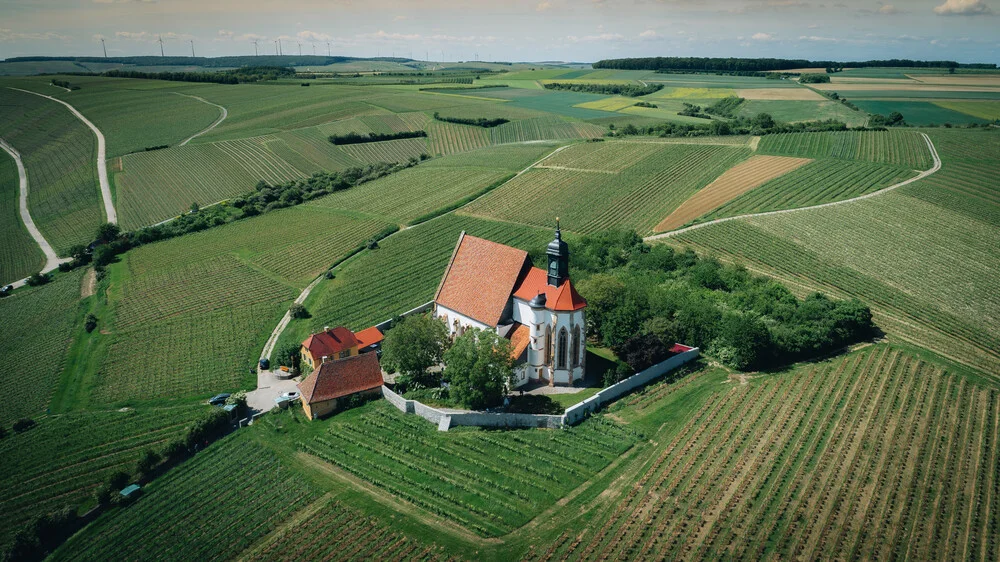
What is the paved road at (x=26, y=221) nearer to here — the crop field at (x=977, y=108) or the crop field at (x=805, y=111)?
the crop field at (x=805, y=111)

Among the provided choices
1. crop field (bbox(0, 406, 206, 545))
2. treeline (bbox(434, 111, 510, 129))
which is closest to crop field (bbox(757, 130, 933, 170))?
treeline (bbox(434, 111, 510, 129))

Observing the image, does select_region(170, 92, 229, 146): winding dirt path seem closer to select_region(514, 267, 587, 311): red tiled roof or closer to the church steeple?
select_region(514, 267, 587, 311): red tiled roof

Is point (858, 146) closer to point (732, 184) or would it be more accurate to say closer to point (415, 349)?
point (732, 184)

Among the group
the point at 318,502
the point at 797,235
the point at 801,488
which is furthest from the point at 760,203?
the point at 318,502

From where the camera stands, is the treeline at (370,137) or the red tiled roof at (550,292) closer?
the red tiled roof at (550,292)

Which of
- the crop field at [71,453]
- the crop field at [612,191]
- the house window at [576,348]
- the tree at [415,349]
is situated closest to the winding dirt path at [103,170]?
the crop field at [612,191]

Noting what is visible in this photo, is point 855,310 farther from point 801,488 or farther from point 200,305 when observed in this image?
point 200,305

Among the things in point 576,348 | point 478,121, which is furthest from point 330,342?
point 478,121
